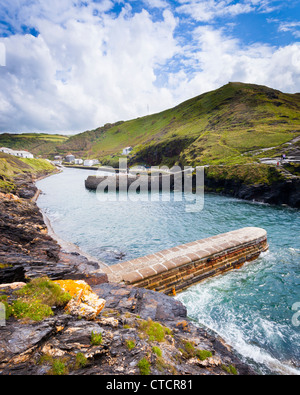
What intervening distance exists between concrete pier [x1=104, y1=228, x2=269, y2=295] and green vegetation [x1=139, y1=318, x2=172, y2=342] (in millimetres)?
3923

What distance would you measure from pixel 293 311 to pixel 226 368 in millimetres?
6864

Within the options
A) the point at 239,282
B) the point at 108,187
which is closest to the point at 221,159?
the point at 108,187

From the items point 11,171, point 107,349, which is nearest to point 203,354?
point 107,349

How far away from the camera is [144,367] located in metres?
4.18

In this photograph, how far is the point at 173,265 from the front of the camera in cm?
1108

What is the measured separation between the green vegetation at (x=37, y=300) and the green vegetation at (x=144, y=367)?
260 centimetres

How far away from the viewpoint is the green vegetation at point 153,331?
5379 millimetres

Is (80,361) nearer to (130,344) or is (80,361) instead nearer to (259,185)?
(130,344)

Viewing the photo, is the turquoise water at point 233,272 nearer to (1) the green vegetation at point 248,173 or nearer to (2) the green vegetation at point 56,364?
(1) the green vegetation at point 248,173

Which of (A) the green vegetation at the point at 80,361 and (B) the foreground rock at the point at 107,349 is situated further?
(A) the green vegetation at the point at 80,361

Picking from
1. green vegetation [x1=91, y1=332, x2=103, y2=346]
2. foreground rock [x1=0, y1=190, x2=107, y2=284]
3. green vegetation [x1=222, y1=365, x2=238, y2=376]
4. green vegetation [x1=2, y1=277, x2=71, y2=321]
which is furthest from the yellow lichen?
green vegetation [x1=222, y1=365, x2=238, y2=376]

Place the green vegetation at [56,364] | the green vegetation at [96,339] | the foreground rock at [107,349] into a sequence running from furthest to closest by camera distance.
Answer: the green vegetation at [96,339]
the foreground rock at [107,349]
the green vegetation at [56,364]

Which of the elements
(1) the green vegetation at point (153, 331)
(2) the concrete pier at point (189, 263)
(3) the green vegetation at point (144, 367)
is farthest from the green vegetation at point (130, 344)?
(2) the concrete pier at point (189, 263)
